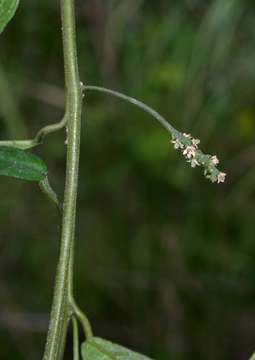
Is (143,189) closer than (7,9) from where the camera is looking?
No

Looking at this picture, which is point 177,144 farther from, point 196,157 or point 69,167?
point 69,167

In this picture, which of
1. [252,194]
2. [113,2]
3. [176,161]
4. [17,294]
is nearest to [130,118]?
[176,161]

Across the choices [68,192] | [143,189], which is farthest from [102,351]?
[143,189]

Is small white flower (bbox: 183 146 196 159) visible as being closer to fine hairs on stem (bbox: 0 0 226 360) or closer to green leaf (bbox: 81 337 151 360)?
fine hairs on stem (bbox: 0 0 226 360)

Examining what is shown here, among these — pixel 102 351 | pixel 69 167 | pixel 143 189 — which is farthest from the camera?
pixel 143 189

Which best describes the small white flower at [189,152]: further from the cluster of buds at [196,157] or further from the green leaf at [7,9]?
the green leaf at [7,9]

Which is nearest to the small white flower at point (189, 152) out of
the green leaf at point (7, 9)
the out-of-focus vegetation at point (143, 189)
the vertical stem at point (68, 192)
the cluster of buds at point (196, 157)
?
the cluster of buds at point (196, 157)
